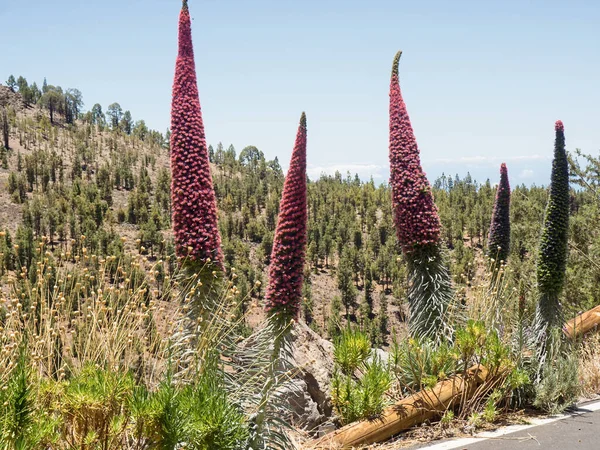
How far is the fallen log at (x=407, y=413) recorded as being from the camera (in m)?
3.63

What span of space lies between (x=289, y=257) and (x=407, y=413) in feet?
5.45

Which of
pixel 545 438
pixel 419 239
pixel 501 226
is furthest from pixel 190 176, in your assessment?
pixel 501 226

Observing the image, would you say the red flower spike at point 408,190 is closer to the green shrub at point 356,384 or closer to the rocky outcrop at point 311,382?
the green shrub at point 356,384

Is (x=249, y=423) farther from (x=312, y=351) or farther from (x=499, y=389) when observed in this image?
(x=499, y=389)

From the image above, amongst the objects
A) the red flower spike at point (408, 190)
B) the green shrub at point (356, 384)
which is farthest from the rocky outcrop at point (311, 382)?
the red flower spike at point (408, 190)

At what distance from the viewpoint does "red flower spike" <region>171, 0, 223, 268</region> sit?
329 cm

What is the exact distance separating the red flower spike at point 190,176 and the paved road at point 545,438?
2114 millimetres

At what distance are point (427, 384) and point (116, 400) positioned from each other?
2.49m

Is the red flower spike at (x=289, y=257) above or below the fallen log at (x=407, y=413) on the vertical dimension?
above

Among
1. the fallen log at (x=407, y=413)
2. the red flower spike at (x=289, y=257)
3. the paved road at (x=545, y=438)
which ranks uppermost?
the red flower spike at (x=289, y=257)

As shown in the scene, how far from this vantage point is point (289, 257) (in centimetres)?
318

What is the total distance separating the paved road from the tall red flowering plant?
0.92 meters

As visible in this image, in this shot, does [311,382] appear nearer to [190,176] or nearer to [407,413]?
[407,413]

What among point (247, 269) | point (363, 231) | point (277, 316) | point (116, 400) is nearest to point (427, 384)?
point (277, 316)
